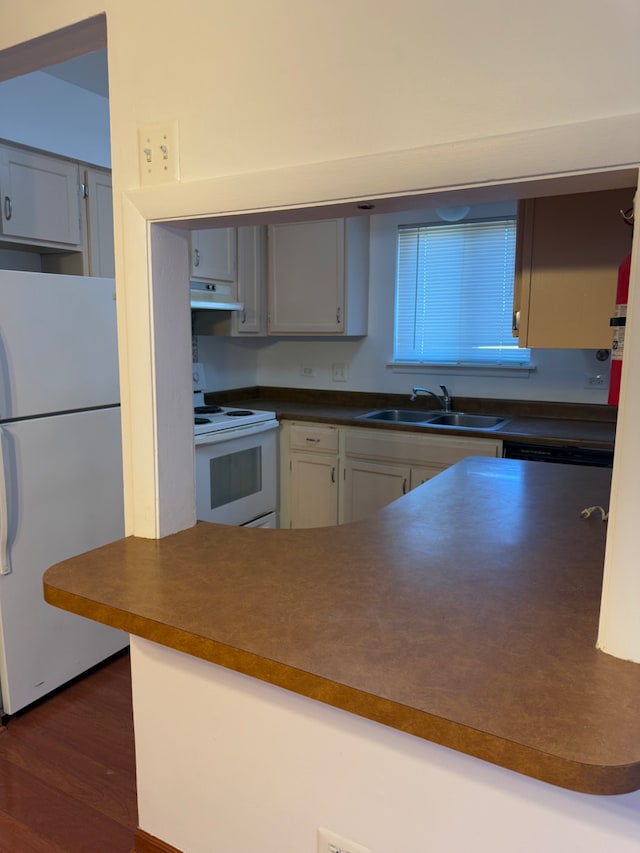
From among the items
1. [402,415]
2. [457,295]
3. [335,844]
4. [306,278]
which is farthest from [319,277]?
[335,844]

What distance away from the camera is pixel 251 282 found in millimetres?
3637

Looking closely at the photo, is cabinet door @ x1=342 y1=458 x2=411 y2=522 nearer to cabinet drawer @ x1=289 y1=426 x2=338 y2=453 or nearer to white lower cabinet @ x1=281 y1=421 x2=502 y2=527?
white lower cabinet @ x1=281 y1=421 x2=502 y2=527

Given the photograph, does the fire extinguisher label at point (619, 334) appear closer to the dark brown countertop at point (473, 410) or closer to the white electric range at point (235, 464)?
the dark brown countertop at point (473, 410)

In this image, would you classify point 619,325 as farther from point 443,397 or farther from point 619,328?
point 443,397

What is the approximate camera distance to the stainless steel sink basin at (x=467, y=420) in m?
3.29

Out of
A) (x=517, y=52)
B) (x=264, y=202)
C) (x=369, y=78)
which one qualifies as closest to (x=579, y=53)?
(x=517, y=52)

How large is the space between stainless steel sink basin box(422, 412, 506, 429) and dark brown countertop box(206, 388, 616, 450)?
8 cm

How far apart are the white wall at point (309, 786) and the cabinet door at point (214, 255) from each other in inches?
92.6

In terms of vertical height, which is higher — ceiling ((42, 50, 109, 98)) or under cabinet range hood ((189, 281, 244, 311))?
ceiling ((42, 50, 109, 98))

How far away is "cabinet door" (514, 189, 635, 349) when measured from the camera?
1354mm

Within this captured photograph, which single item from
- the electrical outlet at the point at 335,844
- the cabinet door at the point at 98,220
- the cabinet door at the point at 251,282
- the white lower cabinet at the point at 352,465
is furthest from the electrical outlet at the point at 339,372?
the electrical outlet at the point at 335,844

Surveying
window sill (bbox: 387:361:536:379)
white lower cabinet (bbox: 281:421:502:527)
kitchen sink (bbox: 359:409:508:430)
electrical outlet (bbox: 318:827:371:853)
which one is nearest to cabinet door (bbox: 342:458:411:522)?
white lower cabinet (bbox: 281:421:502:527)

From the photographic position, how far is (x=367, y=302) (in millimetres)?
3781

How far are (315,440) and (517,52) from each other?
258 cm
